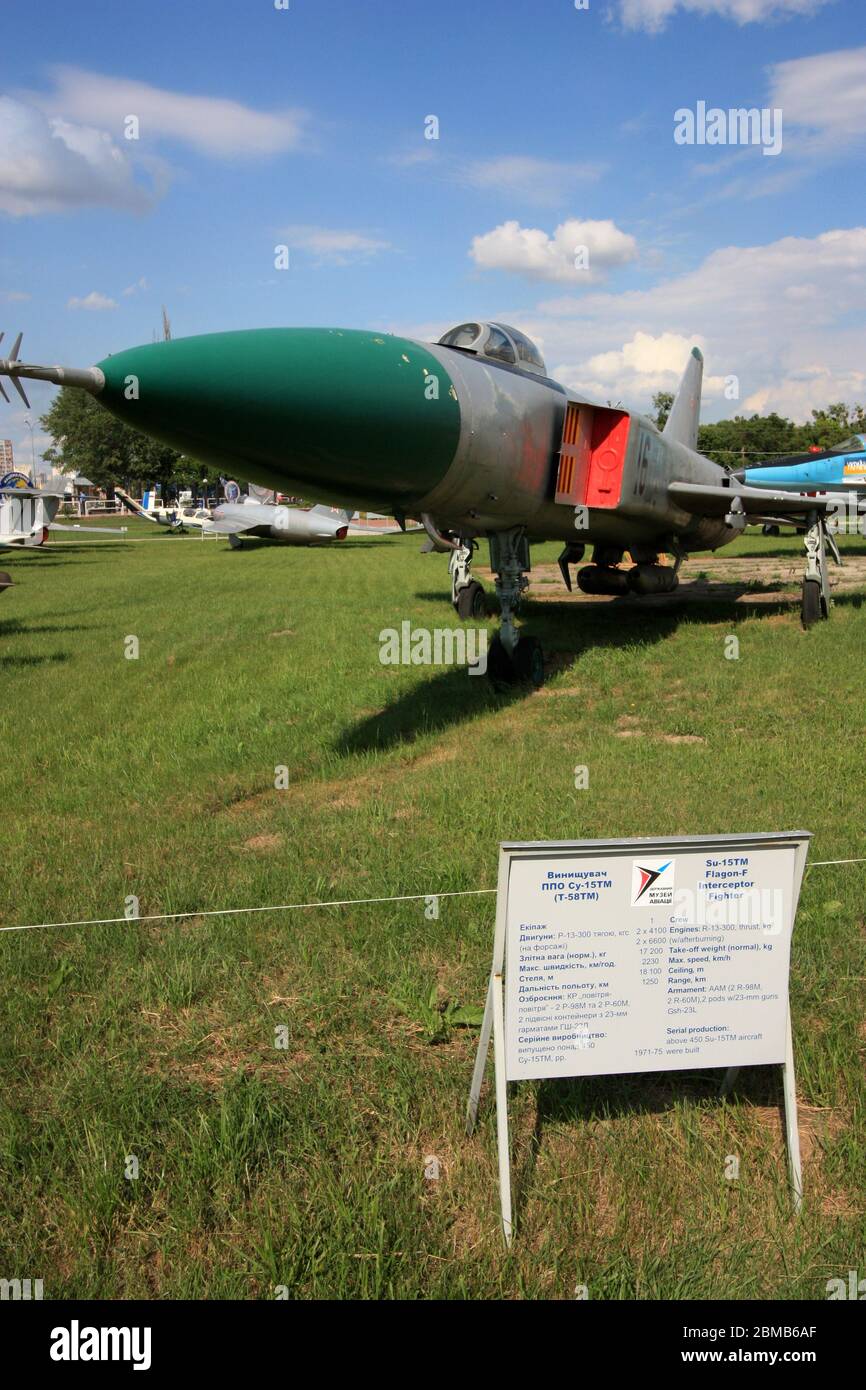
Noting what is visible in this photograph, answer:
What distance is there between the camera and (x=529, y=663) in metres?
10.4

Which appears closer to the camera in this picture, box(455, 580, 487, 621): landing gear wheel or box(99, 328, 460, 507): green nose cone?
box(99, 328, 460, 507): green nose cone

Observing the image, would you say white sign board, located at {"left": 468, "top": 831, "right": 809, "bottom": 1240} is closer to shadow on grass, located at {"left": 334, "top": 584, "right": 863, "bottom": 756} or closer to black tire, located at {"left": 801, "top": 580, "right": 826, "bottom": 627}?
shadow on grass, located at {"left": 334, "top": 584, "right": 863, "bottom": 756}

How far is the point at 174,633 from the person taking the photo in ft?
53.6

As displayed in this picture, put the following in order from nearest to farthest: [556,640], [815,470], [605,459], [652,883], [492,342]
Result: [652,883], [492,342], [605,459], [556,640], [815,470]

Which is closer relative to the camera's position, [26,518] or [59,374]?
[59,374]

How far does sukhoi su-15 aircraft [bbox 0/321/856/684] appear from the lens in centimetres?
561

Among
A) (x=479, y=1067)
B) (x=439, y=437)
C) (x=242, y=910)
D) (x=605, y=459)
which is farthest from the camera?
(x=605, y=459)

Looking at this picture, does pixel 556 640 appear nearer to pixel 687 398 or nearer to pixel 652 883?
pixel 687 398

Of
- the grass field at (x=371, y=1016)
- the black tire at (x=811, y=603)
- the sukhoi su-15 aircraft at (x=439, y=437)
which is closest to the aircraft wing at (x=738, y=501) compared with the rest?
the sukhoi su-15 aircraft at (x=439, y=437)

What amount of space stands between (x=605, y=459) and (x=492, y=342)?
1932 mm

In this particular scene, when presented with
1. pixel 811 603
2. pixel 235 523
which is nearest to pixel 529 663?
pixel 811 603

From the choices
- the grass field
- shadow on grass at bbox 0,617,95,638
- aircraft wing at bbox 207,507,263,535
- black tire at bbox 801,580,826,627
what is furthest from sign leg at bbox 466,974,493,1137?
aircraft wing at bbox 207,507,263,535

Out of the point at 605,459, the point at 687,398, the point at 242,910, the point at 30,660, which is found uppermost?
the point at 687,398

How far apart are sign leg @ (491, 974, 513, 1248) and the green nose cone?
4079 mm
